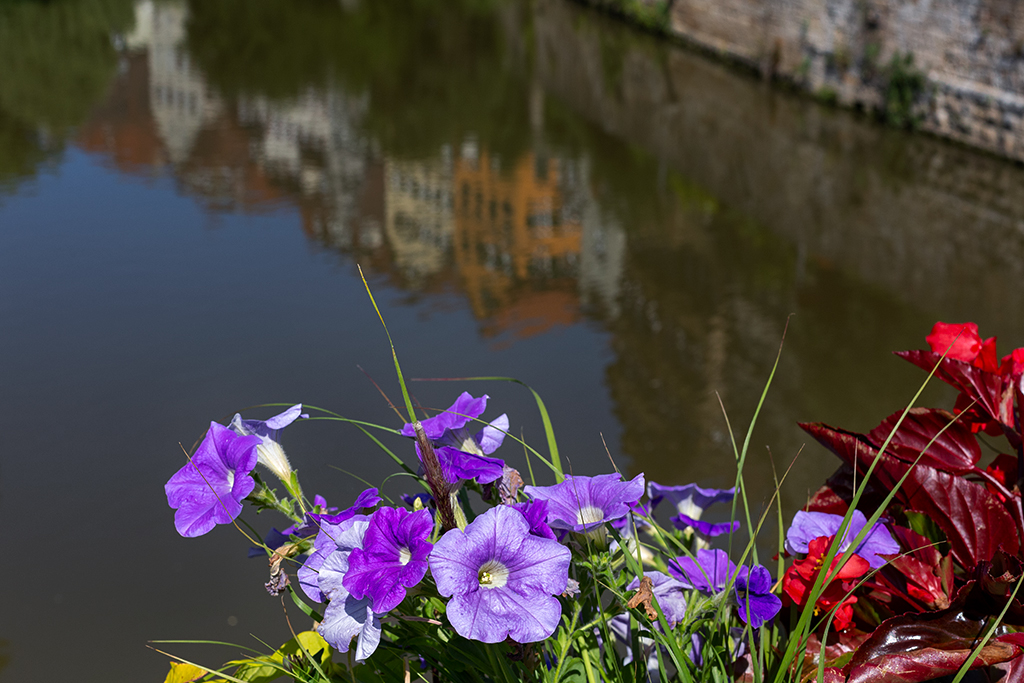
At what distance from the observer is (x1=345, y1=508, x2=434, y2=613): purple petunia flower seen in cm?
88

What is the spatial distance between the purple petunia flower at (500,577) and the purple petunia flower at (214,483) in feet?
0.88

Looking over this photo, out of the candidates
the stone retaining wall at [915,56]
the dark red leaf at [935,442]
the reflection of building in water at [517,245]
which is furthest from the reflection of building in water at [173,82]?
the dark red leaf at [935,442]

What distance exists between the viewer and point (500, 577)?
36.0 inches

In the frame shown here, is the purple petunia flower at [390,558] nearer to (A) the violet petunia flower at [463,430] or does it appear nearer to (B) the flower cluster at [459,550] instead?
(B) the flower cluster at [459,550]

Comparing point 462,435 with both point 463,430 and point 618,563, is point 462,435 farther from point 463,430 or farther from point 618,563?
point 618,563

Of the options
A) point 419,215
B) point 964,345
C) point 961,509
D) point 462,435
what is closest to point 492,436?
point 462,435

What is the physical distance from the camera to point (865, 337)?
5.04 metres

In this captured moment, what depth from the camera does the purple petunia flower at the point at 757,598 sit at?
115cm

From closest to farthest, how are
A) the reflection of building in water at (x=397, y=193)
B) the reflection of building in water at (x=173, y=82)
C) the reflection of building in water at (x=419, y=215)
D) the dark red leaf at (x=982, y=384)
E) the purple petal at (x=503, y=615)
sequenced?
the purple petal at (x=503, y=615) → the dark red leaf at (x=982, y=384) → the reflection of building in water at (x=397, y=193) → the reflection of building in water at (x=419, y=215) → the reflection of building in water at (x=173, y=82)

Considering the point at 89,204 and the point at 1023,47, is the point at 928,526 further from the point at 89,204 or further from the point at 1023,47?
the point at 1023,47

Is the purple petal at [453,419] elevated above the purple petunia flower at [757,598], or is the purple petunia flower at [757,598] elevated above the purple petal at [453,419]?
the purple petal at [453,419]

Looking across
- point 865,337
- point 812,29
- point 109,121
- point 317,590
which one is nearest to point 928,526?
point 317,590

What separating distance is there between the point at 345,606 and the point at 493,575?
0.17 metres

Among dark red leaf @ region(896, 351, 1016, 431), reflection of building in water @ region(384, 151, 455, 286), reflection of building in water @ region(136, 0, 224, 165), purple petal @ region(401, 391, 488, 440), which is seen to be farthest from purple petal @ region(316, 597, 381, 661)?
reflection of building in water @ region(136, 0, 224, 165)
